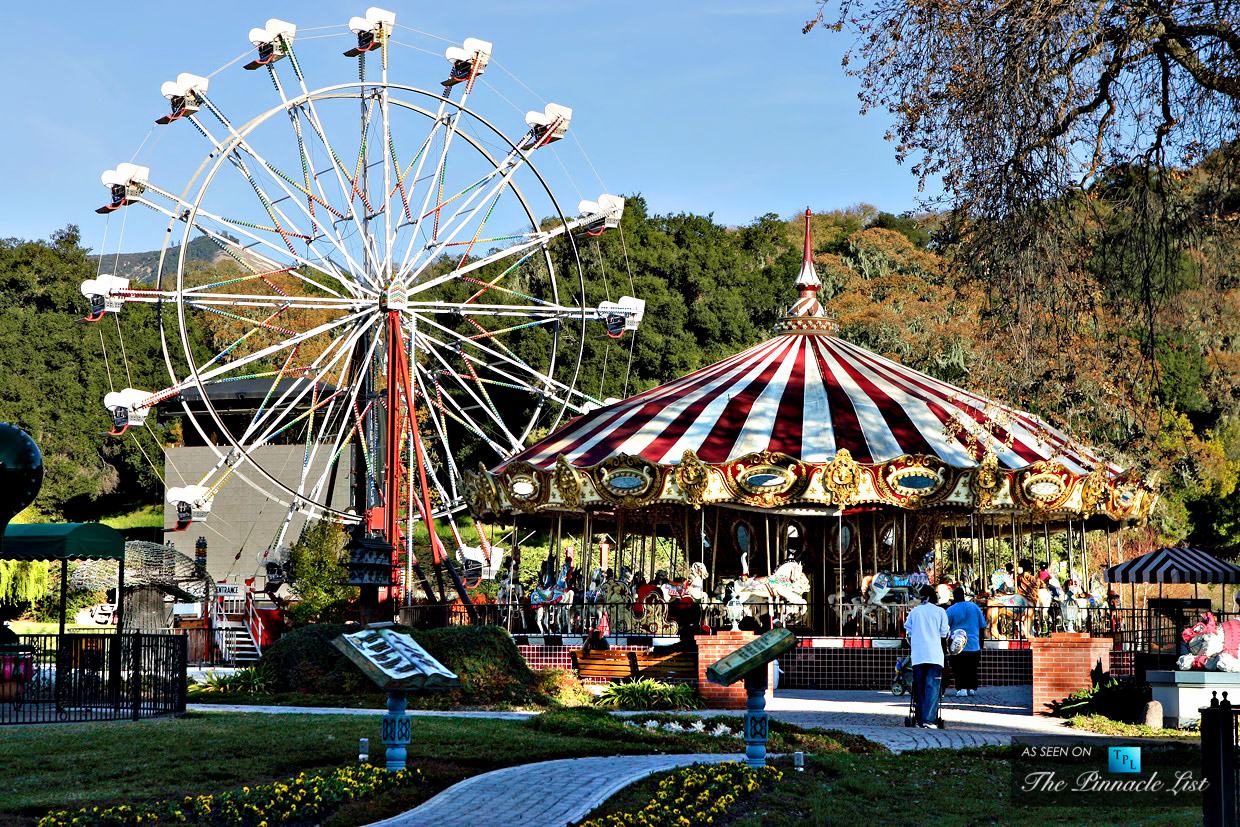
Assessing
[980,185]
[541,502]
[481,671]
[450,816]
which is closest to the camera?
[450,816]

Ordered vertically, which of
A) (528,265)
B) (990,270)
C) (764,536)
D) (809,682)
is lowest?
(809,682)

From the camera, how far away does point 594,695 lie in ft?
57.3

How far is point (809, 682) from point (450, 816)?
41.4ft

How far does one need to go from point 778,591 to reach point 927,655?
756 cm

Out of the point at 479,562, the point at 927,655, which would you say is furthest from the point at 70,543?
the point at 479,562

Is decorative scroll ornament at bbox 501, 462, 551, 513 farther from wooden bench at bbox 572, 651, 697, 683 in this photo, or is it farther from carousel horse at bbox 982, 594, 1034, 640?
carousel horse at bbox 982, 594, 1034, 640

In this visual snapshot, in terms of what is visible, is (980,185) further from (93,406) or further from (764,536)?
(93,406)

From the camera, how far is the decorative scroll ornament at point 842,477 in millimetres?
21297

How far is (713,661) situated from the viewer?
1738 cm

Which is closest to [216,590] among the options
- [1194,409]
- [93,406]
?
[93,406]

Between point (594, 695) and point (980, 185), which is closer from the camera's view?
point (980, 185)

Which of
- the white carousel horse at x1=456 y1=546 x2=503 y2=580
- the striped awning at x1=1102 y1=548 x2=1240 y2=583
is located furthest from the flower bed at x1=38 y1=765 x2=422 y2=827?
the white carousel horse at x1=456 y1=546 x2=503 y2=580

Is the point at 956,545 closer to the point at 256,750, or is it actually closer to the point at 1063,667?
the point at 1063,667

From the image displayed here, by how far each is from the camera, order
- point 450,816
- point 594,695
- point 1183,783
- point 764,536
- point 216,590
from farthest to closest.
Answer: point 216,590, point 764,536, point 594,695, point 1183,783, point 450,816
